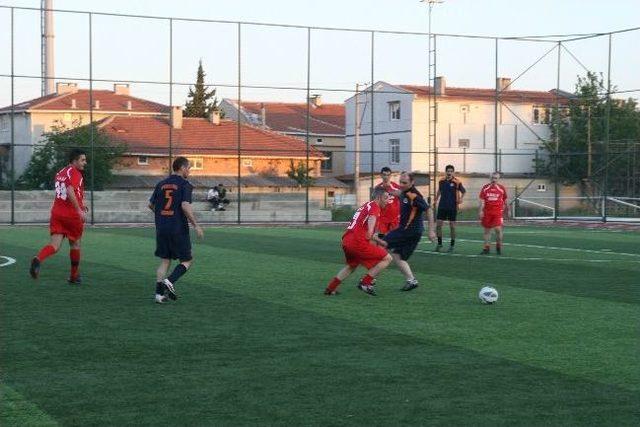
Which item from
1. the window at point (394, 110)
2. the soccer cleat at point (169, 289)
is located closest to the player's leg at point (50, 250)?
the soccer cleat at point (169, 289)

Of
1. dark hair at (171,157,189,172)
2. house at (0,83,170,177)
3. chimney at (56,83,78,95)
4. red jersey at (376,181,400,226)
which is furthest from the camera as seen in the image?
chimney at (56,83,78,95)

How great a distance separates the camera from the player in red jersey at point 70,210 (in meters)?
13.4

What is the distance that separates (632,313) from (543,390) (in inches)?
178

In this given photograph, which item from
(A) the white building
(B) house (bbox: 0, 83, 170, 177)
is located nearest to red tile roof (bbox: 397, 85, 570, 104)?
(A) the white building

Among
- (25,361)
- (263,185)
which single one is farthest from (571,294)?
(263,185)

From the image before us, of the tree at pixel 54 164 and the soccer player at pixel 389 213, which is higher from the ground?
the tree at pixel 54 164

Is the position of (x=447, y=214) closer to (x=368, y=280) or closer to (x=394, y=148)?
(x=368, y=280)

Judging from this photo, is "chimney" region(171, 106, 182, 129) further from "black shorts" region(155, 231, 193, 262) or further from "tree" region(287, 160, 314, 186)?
"black shorts" region(155, 231, 193, 262)

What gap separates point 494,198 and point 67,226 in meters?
10.1

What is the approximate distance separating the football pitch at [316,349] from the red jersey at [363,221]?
0.78 metres

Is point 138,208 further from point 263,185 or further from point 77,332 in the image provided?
point 77,332

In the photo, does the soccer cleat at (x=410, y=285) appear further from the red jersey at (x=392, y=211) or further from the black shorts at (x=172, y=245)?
the black shorts at (x=172, y=245)

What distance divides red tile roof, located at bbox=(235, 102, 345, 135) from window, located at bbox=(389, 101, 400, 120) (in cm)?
1419

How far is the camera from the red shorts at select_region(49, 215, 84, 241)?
13.7 meters
